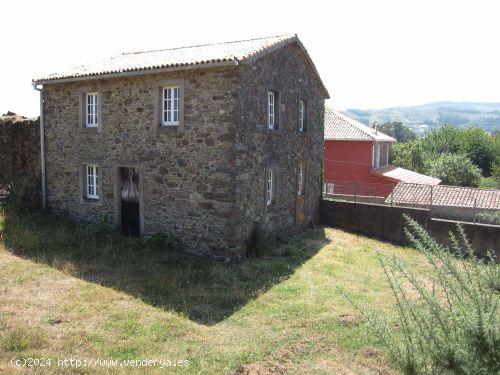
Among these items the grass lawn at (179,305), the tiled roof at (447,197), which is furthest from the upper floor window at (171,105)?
the tiled roof at (447,197)

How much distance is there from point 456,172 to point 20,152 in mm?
36005

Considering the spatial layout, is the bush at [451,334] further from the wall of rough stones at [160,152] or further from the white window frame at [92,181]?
the white window frame at [92,181]

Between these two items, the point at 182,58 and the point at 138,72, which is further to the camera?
the point at 182,58

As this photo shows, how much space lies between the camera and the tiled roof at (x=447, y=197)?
22.1m

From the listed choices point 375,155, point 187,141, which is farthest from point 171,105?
point 375,155

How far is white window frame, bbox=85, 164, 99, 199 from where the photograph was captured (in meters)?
14.3

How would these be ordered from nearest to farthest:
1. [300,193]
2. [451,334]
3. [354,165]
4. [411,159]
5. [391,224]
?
[451,334] < [300,193] < [391,224] < [354,165] < [411,159]

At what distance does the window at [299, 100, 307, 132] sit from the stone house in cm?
7

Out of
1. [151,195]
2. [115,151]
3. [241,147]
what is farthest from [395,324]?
[115,151]

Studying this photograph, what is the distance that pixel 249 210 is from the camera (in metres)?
12.3

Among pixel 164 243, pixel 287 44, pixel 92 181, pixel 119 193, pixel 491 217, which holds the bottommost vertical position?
pixel 164 243

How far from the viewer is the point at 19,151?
632 inches

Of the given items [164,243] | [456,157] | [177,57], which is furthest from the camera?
[456,157]

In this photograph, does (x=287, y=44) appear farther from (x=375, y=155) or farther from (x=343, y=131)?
(x=375, y=155)
